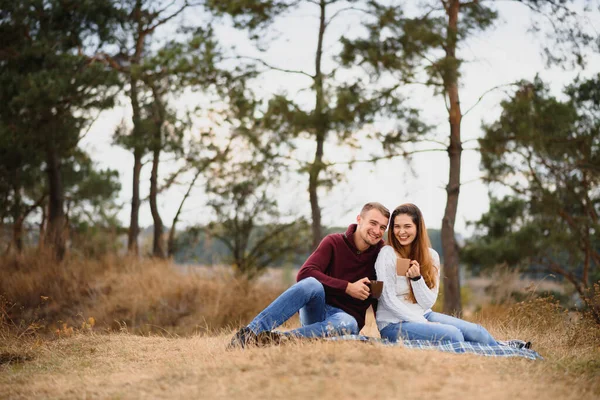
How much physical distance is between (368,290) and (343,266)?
459mm

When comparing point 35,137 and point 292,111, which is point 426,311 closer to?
point 292,111

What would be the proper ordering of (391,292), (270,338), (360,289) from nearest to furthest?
(270,338)
(360,289)
(391,292)

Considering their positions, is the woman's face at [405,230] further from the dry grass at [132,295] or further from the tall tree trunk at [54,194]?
the tall tree trunk at [54,194]

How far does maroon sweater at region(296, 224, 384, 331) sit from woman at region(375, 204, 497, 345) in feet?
0.66

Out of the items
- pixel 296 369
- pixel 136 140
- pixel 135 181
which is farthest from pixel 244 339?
pixel 135 181

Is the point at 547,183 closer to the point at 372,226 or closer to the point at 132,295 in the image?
the point at 132,295

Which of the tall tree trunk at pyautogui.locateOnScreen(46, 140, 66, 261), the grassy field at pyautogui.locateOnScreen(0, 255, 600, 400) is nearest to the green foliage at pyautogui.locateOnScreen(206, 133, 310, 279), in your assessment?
the tall tree trunk at pyautogui.locateOnScreen(46, 140, 66, 261)

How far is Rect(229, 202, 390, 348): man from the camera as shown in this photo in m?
5.09

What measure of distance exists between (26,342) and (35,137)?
877 centimetres

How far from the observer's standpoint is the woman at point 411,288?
5.10 meters

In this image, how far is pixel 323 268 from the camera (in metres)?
5.44

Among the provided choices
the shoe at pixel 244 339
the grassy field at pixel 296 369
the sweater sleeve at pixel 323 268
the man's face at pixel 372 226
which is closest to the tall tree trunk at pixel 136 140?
the grassy field at pixel 296 369

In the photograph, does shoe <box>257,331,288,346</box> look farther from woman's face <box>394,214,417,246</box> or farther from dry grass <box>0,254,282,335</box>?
dry grass <box>0,254,282,335</box>

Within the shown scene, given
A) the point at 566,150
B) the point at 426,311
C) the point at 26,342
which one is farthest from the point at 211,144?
the point at 426,311
